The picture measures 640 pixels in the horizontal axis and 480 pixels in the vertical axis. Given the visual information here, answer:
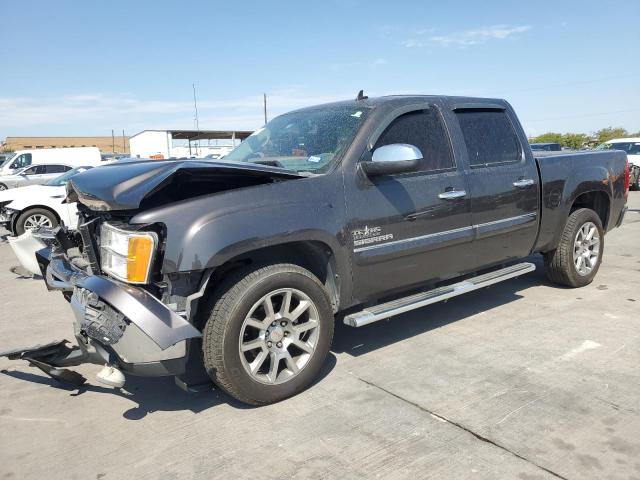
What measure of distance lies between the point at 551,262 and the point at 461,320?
58.0 inches

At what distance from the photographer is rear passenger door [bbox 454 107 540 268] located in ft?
14.0

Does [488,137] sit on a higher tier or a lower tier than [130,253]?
higher

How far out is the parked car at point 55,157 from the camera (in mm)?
21062

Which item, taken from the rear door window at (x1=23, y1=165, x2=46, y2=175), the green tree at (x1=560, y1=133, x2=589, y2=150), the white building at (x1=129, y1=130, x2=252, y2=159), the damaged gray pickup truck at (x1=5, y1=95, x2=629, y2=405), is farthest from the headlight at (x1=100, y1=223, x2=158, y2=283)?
the green tree at (x1=560, y1=133, x2=589, y2=150)

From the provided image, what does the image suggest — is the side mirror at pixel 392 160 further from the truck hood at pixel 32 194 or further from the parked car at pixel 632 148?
the parked car at pixel 632 148

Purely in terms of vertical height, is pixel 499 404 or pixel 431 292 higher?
pixel 431 292

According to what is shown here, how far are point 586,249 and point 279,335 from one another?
12.9 ft

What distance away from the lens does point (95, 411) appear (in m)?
3.23

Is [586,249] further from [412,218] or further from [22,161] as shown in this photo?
[22,161]

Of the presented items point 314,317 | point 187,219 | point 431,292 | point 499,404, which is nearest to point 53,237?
point 187,219

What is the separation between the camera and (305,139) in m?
3.98

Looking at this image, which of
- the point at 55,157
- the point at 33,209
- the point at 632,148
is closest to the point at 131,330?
the point at 33,209

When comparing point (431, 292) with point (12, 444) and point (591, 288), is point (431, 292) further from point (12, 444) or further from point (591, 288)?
point (12, 444)

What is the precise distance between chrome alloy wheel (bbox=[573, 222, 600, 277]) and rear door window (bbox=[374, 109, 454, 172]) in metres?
2.20
